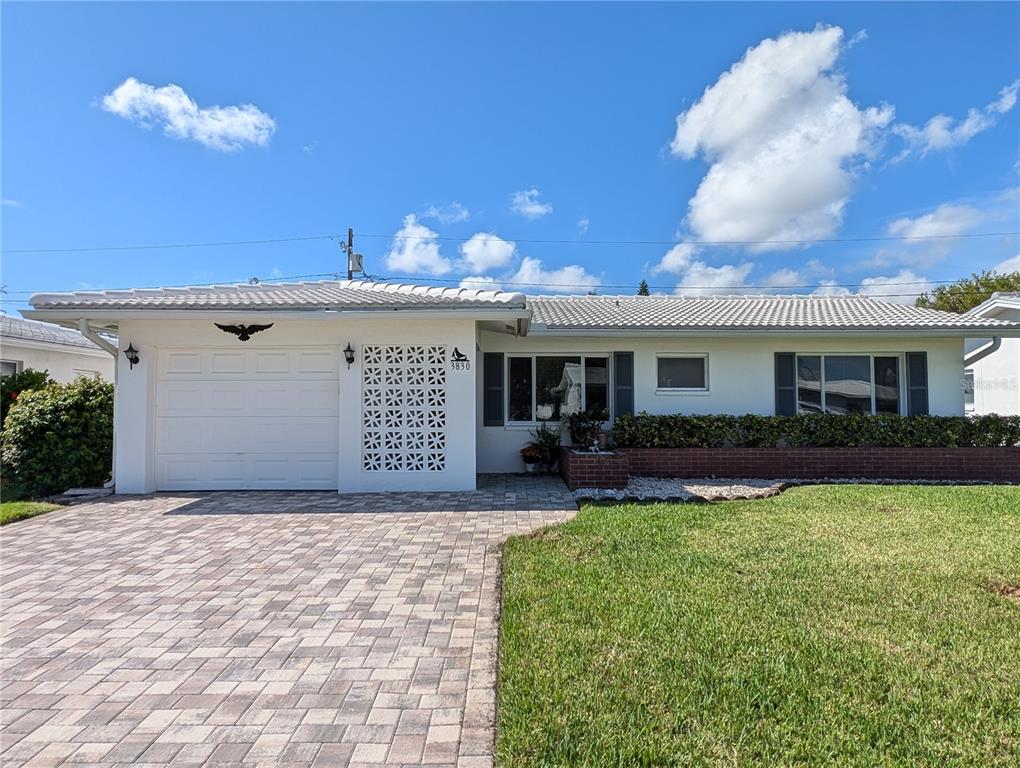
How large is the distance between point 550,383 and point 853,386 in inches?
246

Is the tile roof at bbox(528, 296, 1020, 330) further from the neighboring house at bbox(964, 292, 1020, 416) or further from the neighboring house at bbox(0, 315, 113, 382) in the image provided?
the neighboring house at bbox(0, 315, 113, 382)

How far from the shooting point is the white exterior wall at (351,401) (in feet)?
27.9

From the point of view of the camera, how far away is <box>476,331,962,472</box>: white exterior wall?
35.4ft

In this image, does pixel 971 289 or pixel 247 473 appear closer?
pixel 247 473

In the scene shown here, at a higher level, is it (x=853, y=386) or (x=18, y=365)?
(x=18, y=365)

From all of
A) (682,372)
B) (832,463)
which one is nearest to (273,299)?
(682,372)

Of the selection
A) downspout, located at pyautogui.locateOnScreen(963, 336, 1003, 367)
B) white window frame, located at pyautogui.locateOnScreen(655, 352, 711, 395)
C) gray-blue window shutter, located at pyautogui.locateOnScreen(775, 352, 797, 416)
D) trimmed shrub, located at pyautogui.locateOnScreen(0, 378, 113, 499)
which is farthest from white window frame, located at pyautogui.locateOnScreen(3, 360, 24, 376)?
downspout, located at pyautogui.locateOnScreen(963, 336, 1003, 367)

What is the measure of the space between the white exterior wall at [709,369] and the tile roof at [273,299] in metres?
2.52

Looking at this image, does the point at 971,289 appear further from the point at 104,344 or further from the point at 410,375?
the point at 104,344

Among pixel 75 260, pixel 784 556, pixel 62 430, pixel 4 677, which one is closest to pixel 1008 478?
pixel 784 556

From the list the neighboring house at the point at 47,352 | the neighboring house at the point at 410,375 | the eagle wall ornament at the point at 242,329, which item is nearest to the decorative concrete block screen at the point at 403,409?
the neighboring house at the point at 410,375

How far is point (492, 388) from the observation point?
10.9 metres

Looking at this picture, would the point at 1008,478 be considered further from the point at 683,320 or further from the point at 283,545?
the point at 283,545

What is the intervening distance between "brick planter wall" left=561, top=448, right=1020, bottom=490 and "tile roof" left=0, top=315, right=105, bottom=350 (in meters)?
14.0
